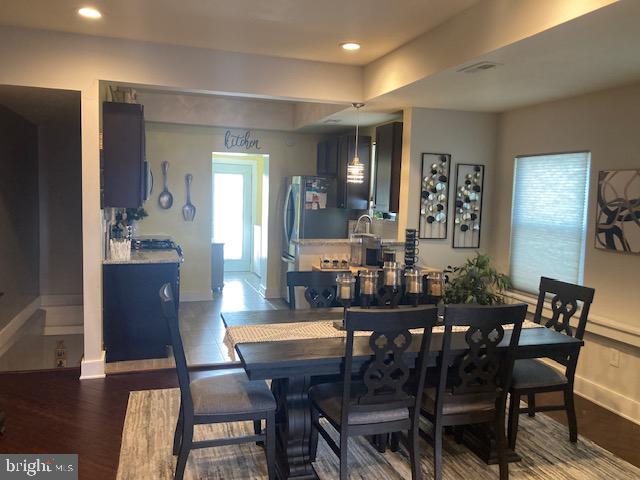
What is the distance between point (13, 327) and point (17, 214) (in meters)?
1.27

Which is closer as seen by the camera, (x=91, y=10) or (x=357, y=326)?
(x=357, y=326)

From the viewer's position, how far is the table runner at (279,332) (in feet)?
8.98

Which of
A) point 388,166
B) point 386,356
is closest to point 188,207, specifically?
point 388,166

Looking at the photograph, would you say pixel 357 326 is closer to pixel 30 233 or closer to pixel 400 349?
pixel 400 349

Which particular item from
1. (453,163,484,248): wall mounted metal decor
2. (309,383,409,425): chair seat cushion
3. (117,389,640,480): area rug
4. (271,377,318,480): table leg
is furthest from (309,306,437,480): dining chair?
(453,163,484,248): wall mounted metal decor

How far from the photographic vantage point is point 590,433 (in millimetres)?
3377

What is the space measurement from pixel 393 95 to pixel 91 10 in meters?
2.40

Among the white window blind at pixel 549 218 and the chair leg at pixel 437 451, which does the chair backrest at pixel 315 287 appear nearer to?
the chair leg at pixel 437 451

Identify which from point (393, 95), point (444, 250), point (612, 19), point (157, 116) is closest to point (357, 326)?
point (612, 19)

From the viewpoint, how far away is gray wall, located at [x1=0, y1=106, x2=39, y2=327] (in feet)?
16.8

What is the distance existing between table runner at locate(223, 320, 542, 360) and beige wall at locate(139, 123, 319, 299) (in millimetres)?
4354

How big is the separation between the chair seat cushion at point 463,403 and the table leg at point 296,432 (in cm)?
65

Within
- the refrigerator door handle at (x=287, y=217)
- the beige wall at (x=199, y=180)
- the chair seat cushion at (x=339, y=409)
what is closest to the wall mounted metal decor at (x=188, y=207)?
the beige wall at (x=199, y=180)

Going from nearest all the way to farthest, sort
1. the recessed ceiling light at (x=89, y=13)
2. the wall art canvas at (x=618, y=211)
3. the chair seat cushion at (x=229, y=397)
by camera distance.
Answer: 1. the chair seat cushion at (x=229, y=397)
2. the recessed ceiling light at (x=89, y=13)
3. the wall art canvas at (x=618, y=211)
